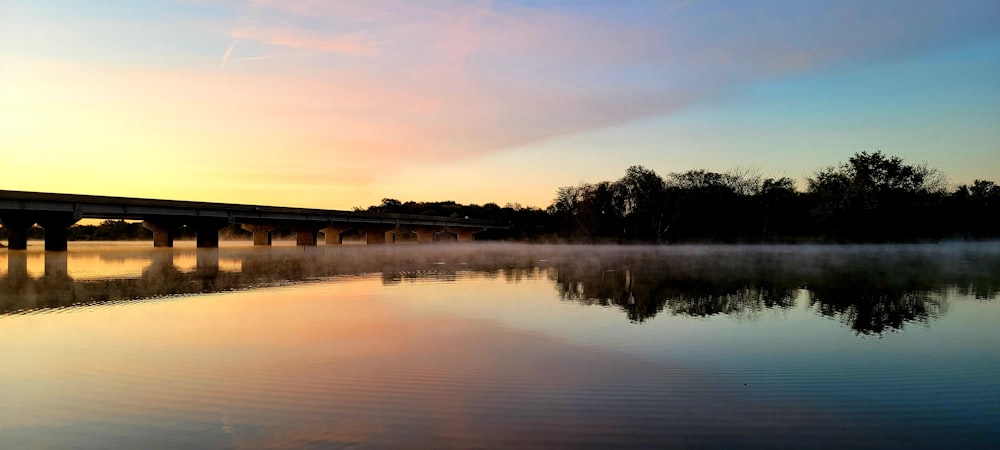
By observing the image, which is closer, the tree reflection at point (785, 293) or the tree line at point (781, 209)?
the tree reflection at point (785, 293)

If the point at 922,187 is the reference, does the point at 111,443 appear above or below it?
below

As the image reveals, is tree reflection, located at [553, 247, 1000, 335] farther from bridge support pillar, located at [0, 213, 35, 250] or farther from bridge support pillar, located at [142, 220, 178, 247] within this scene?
bridge support pillar, located at [142, 220, 178, 247]

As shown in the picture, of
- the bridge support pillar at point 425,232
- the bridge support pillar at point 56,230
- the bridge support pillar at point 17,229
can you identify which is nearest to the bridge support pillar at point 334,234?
the bridge support pillar at point 425,232

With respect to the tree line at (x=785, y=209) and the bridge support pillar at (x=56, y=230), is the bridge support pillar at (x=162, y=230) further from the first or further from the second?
the tree line at (x=785, y=209)

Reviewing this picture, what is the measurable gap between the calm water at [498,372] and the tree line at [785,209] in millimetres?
82580

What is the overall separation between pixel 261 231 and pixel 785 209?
90.4 meters

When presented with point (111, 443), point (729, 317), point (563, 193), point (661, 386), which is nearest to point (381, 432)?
point (111, 443)

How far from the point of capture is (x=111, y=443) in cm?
588

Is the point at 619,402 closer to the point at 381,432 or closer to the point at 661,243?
the point at 381,432

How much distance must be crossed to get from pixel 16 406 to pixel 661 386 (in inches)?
323

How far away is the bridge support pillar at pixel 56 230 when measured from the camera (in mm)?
60375

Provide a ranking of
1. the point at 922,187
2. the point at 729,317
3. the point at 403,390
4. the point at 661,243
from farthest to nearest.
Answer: the point at 661,243, the point at 922,187, the point at 729,317, the point at 403,390

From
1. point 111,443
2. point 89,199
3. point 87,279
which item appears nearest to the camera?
point 111,443

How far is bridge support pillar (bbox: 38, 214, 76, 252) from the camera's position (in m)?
60.4
